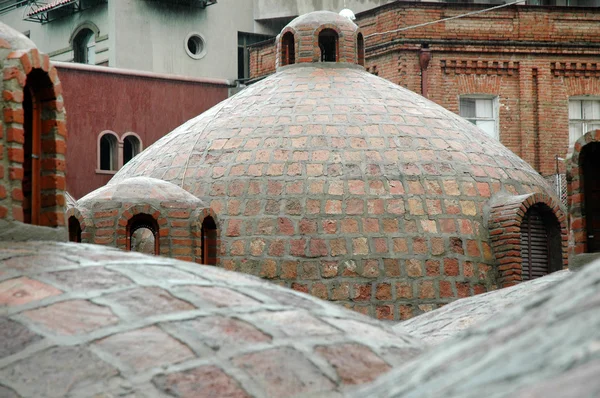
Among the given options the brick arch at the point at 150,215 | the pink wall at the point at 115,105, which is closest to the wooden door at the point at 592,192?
the brick arch at the point at 150,215

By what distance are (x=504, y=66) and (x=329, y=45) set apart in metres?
6.59

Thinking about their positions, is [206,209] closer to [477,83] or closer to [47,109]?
[47,109]

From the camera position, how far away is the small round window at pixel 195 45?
34.0 meters

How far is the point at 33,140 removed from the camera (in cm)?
884

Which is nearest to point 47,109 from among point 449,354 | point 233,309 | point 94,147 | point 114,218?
point 233,309

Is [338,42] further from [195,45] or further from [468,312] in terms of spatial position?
[195,45]

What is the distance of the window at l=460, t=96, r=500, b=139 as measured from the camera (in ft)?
87.7

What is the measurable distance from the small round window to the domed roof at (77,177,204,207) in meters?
17.6

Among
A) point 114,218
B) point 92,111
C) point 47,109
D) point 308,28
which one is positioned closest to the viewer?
point 47,109

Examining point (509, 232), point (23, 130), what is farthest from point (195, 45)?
point (23, 130)

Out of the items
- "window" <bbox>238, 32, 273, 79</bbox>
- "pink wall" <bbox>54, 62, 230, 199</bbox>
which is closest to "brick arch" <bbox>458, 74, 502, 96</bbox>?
"pink wall" <bbox>54, 62, 230, 199</bbox>

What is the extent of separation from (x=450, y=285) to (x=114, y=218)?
4.94 metres

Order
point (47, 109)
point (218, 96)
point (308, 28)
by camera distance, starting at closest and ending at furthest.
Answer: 1. point (47, 109)
2. point (308, 28)
3. point (218, 96)

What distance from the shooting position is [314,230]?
57.7 ft
